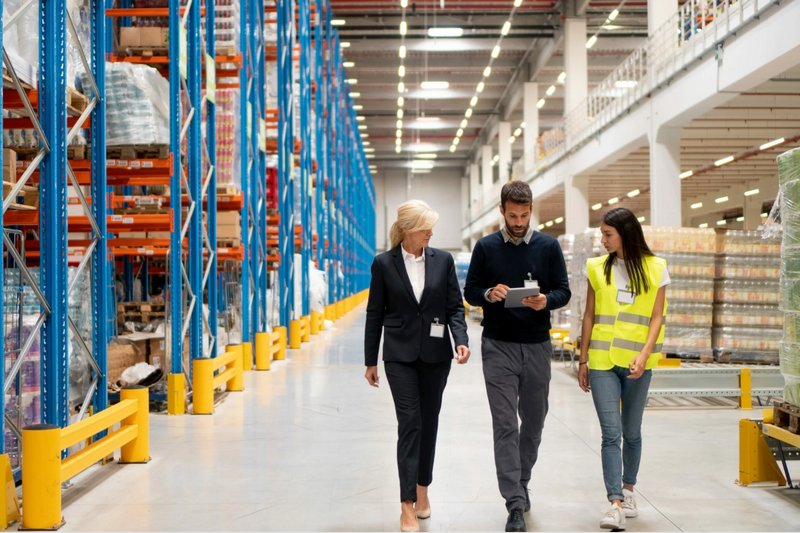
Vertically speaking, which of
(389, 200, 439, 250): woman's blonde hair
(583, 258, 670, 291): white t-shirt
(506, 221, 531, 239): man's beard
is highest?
(389, 200, 439, 250): woman's blonde hair

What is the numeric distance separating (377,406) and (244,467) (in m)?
2.77

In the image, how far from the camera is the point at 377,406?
798 cm

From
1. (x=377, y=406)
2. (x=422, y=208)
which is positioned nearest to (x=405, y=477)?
(x=422, y=208)

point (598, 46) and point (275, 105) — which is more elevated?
point (598, 46)

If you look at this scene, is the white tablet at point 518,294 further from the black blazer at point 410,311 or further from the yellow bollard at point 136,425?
the yellow bollard at point 136,425

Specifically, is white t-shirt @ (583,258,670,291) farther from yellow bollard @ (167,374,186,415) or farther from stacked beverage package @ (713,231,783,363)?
stacked beverage package @ (713,231,783,363)

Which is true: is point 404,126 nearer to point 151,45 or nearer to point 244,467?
point 151,45

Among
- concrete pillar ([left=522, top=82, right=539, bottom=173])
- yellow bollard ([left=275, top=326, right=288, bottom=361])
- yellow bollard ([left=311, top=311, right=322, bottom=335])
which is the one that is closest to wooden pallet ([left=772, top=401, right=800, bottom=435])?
yellow bollard ([left=275, top=326, right=288, bottom=361])

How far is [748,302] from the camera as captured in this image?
28.1ft

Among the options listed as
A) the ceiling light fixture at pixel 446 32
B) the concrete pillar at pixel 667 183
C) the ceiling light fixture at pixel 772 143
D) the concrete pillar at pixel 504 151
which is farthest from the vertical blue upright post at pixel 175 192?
the concrete pillar at pixel 504 151

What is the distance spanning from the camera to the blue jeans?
3.96m

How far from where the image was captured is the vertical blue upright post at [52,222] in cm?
467

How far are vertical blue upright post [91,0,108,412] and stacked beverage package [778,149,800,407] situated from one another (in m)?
4.46

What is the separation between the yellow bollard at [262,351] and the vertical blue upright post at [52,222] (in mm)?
5989
